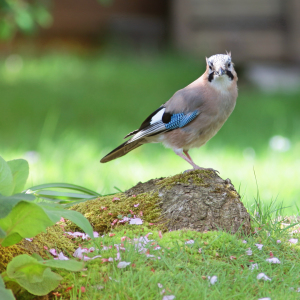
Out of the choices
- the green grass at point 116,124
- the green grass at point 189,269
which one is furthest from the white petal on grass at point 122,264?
the green grass at point 116,124

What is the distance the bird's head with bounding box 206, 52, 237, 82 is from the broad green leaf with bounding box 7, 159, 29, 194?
1.25 meters

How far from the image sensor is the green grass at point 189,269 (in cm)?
194

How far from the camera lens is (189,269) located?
6.81 feet

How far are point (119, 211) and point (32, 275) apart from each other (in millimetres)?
780

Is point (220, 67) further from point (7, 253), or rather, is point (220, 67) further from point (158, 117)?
point (7, 253)

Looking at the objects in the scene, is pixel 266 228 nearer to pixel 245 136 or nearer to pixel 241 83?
pixel 245 136

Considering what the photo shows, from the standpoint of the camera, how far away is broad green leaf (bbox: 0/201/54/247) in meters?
1.89

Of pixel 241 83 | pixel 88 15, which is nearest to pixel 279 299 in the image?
pixel 241 83

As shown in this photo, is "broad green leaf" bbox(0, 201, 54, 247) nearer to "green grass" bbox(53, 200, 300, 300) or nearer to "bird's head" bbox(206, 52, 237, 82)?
"green grass" bbox(53, 200, 300, 300)

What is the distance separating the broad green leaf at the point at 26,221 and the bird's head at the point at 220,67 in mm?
1433

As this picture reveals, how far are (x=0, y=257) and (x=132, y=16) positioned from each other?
1188 centimetres

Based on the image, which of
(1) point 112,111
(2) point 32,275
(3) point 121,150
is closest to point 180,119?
(3) point 121,150

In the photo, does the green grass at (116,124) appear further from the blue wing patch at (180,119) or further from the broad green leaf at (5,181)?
the broad green leaf at (5,181)

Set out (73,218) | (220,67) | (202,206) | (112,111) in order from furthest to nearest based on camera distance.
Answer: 1. (112,111)
2. (220,67)
3. (202,206)
4. (73,218)
